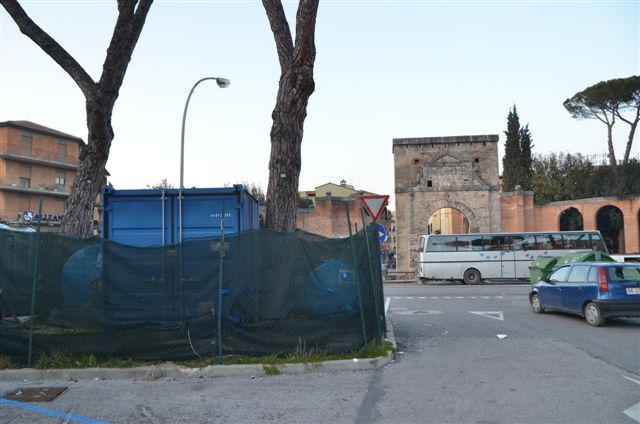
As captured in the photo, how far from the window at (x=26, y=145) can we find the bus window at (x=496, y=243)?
60998mm

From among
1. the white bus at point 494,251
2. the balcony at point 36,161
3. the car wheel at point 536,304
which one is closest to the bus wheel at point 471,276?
the white bus at point 494,251

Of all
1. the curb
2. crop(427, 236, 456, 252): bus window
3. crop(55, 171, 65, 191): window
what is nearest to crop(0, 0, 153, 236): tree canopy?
the curb

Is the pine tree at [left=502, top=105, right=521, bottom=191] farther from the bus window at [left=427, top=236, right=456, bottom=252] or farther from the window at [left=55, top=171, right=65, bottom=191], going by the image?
the window at [left=55, top=171, right=65, bottom=191]

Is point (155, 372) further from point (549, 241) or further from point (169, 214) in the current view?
point (549, 241)

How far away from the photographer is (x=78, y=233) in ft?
35.7

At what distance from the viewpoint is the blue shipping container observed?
31.3 ft

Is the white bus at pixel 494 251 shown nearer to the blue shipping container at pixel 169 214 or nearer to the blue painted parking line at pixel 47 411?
the blue shipping container at pixel 169 214

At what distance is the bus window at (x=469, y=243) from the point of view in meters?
28.9

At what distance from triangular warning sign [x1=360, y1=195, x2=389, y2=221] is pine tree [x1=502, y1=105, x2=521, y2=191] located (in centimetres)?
5070

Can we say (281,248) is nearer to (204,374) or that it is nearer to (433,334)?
(204,374)

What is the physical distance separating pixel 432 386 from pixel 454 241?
22.9 m

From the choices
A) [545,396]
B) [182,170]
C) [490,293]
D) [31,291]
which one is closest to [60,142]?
[182,170]

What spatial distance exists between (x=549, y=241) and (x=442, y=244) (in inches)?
227

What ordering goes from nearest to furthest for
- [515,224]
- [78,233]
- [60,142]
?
[78,233], [515,224], [60,142]
